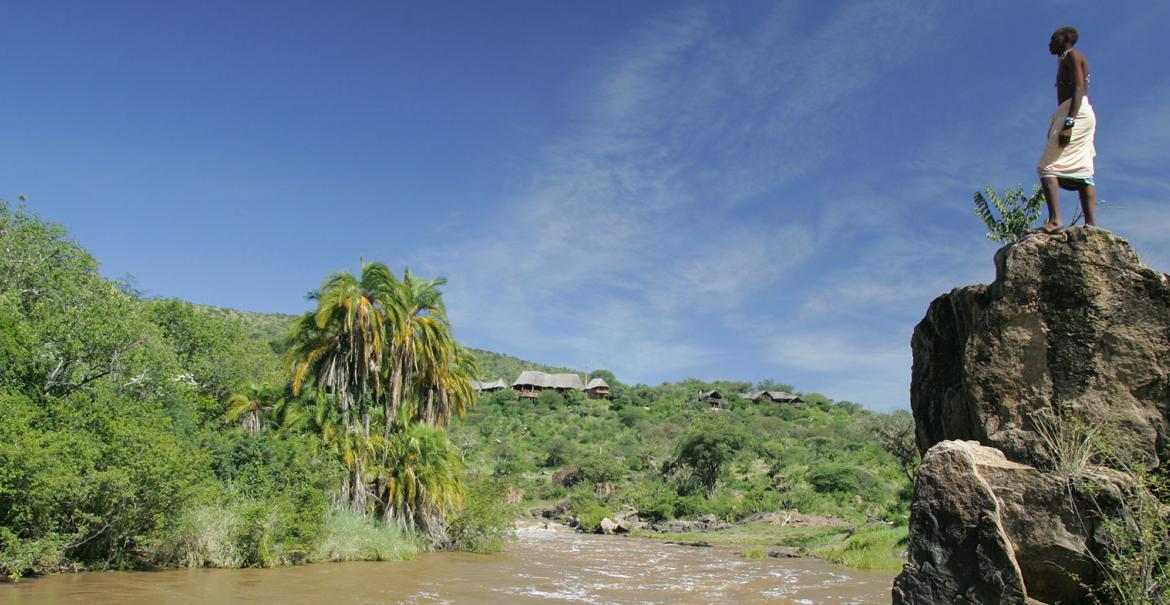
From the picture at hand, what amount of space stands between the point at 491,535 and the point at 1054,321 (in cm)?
2187

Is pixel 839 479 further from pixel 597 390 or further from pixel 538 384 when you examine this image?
pixel 597 390

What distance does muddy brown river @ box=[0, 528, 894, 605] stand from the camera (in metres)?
12.7

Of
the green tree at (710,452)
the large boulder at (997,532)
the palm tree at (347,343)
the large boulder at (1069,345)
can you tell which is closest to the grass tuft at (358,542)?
the palm tree at (347,343)

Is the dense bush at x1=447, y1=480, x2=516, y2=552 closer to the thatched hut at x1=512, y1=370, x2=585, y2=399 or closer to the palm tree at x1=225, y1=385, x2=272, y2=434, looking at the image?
the palm tree at x1=225, y1=385, x2=272, y2=434

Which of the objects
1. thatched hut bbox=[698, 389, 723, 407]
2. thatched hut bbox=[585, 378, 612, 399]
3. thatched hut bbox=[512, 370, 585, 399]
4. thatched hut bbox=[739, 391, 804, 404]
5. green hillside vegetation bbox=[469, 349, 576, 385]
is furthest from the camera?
green hillside vegetation bbox=[469, 349, 576, 385]

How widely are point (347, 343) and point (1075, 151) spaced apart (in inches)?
847

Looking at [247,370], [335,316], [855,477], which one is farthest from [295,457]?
[855,477]

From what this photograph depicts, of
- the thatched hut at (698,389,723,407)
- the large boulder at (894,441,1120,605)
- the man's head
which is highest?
the thatched hut at (698,389,723,407)

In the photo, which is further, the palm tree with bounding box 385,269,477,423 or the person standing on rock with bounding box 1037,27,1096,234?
the palm tree with bounding box 385,269,477,423

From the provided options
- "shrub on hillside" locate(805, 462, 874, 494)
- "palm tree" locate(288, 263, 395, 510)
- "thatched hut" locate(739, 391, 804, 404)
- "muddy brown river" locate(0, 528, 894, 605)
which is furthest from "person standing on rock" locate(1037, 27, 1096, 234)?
"thatched hut" locate(739, 391, 804, 404)

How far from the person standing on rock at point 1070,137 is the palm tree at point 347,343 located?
19.7m

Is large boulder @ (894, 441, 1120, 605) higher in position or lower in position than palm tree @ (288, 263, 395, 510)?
lower

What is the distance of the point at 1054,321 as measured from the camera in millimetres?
7305

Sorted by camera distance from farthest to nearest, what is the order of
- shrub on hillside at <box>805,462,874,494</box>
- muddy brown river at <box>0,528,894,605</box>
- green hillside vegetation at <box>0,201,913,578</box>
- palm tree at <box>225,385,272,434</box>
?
shrub on hillside at <box>805,462,874,494</box> → palm tree at <box>225,385,272,434</box> → green hillside vegetation at <box>0,201,913,578</box> → muddy brown river at <box>0,528,894,605</box>
